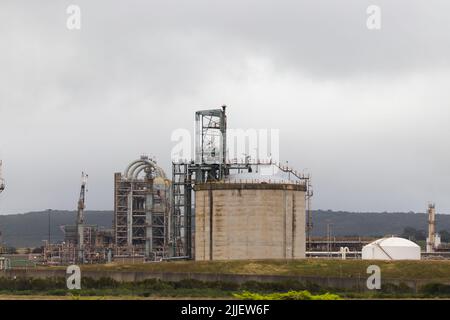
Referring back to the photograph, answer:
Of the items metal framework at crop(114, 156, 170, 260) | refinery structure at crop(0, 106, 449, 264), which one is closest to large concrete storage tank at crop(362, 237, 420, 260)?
refinery structure at crop(0, 106, 449, 264)

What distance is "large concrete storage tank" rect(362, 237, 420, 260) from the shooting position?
117 meters

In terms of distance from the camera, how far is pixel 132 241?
14875cm

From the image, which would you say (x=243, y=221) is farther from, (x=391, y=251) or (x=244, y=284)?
(x=244, y=284)

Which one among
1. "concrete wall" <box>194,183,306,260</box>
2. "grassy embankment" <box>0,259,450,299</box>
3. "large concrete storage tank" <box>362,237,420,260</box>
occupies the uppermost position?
"concrete wall" <box>194,183,306,260</box>

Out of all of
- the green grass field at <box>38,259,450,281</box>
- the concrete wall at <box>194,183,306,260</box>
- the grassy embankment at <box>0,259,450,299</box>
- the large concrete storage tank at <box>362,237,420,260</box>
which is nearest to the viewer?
the grassy embankment at <box>0,259,450,299</box>

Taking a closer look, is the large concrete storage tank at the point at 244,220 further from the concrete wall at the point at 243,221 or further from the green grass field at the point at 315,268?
the green grass field at the point at 315,268

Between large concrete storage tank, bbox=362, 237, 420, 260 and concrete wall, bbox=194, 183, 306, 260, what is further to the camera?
large concrete storage tank, bbox=362, 237, 420, 260

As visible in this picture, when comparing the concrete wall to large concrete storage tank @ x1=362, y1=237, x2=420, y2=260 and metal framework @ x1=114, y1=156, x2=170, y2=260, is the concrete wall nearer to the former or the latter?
large concrete storage tank @ x1=362, y1=237, x2=420, y2=260

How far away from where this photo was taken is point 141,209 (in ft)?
485

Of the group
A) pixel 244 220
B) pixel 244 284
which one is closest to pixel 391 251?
pixel 244 220

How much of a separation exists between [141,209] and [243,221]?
40579mm

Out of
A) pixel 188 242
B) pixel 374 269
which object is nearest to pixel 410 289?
pixel 374 269
